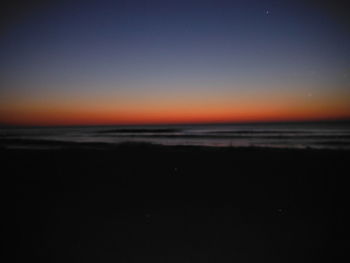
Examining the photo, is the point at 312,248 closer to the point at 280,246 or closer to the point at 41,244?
the point at 280,246

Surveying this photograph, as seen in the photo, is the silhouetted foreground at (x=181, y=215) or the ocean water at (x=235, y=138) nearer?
the silhouetted foreground at (x=181, y=215)

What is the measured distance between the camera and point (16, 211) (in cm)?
540

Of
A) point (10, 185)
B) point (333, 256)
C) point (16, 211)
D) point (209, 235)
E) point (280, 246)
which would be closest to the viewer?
point (333, 256)

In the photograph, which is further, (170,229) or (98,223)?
(98,223)

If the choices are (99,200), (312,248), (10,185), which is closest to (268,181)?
(312,248)

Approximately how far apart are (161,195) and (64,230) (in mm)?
2597

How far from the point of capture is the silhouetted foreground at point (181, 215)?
3.77 meters

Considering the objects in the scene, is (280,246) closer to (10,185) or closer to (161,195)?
(161,195)

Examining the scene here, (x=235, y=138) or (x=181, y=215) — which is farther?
(x=235, y=138)

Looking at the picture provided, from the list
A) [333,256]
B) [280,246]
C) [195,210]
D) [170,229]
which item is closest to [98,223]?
[170,229]

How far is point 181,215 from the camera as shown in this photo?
16.9ft

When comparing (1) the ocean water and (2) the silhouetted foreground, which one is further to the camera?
(1) the ocean water

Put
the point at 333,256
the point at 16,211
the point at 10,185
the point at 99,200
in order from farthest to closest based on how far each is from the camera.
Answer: the point at 10,185
the point at 99,200
the point at 16,211
the point at 333,256

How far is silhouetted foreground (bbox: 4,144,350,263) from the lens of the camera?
3.77m
